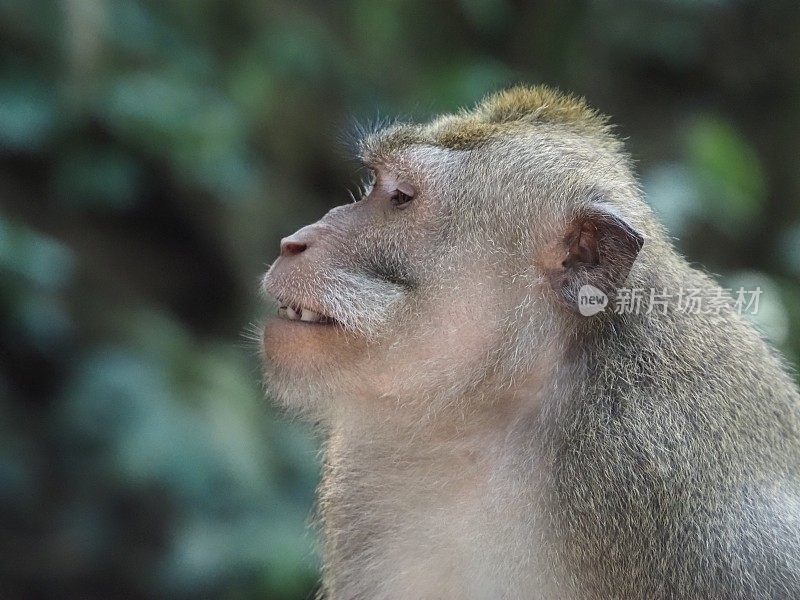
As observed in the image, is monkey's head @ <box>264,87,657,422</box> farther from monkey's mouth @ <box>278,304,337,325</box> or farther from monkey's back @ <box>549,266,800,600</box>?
monkey's back @ <box>549,266,800,600</box>

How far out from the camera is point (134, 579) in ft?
15.7

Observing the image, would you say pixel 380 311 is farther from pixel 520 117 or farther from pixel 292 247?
pixel 520 117

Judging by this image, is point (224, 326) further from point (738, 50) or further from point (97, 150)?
point (738, 50)

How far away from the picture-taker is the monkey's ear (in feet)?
6.50

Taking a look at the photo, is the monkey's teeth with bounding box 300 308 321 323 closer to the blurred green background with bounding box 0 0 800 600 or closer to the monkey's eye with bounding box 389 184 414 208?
the monkey's eye with bounding box 389 184 414 208

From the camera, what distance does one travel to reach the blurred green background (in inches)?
160

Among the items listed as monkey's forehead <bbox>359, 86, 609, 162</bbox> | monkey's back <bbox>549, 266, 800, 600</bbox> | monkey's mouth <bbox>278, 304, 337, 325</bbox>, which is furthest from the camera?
monkey's forehead <bbox>359, 86, 609, 162</bbox>

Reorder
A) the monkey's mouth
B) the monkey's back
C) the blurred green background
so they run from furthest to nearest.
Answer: the blurred green background, the monkey's mouth, the monkey's back

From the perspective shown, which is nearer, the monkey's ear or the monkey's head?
the monkey's ear

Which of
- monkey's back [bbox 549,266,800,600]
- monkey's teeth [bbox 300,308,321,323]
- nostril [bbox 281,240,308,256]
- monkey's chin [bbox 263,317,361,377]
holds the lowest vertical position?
monkey's back [bbox 549,266,800,600]

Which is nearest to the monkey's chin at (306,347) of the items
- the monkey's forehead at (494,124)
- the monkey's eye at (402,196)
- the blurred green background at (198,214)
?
the monkey's eye at (402,196)

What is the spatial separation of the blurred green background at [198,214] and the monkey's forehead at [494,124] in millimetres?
1369

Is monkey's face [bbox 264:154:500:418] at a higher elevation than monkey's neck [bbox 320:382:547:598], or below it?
higher

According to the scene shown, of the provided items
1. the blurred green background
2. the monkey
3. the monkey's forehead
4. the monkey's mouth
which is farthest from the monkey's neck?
the blurred green background
